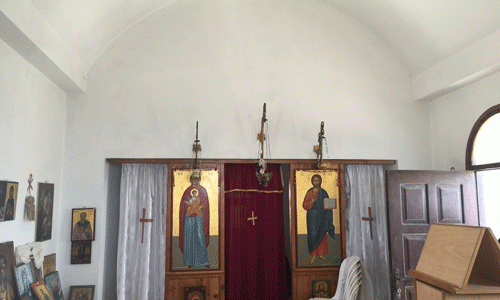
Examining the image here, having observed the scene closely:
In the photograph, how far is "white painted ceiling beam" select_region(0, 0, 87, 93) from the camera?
3.11m

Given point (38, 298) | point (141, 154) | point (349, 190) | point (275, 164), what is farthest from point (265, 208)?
point (38, 298)

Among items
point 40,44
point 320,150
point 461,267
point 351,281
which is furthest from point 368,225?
point 40,44

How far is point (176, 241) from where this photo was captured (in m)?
4.79

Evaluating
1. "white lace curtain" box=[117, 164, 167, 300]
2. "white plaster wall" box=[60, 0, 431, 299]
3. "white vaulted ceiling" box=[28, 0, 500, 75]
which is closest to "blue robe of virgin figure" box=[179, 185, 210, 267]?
"white lace curtain" box=[117, 164, 167, 300]

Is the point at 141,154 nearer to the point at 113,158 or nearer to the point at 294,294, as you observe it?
the point at 113,158

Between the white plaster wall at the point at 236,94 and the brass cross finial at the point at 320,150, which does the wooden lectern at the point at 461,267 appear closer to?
the brass cross finial at the point at 320,150

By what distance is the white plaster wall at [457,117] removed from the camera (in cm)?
440

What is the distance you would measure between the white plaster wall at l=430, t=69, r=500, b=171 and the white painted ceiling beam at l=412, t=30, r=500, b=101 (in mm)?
90

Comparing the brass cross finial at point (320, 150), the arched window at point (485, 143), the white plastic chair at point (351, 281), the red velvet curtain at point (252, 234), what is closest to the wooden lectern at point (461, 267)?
the white plastic chair at point (351, 281)

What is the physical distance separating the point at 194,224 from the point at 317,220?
148cm

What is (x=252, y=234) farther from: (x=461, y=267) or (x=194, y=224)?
(x=461, y=267)

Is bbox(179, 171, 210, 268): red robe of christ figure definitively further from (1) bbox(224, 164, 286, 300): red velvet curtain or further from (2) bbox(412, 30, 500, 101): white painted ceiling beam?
(2) bbox(412, 30, 500, 101): white painted ceiling beam

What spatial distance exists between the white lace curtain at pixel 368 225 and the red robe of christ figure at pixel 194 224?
1.77m

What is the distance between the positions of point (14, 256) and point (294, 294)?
3018mm
